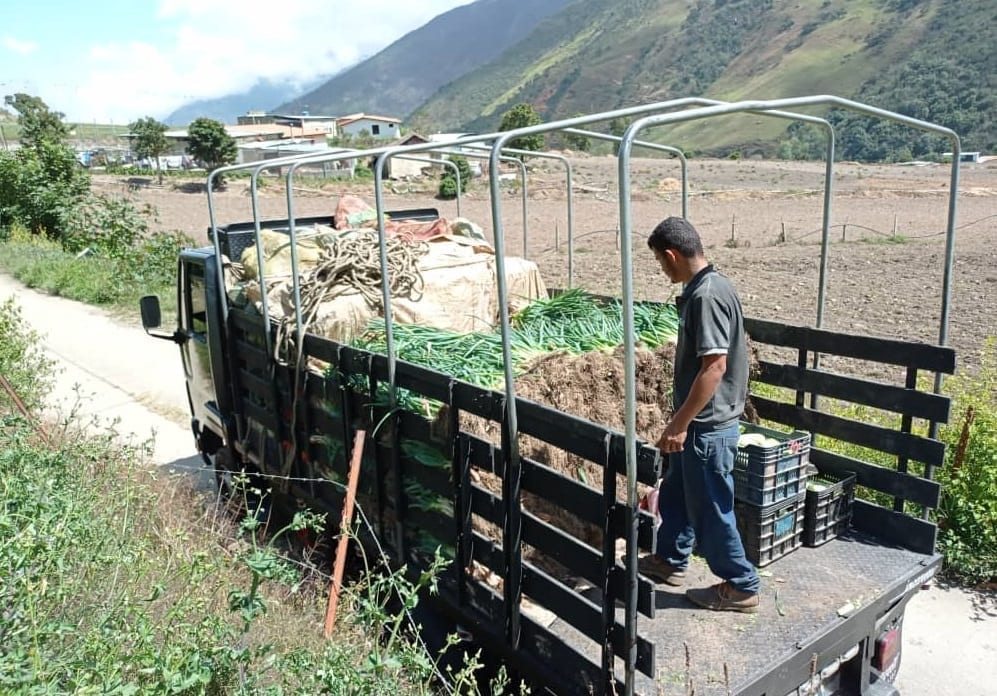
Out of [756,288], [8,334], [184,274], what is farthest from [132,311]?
[756,288]

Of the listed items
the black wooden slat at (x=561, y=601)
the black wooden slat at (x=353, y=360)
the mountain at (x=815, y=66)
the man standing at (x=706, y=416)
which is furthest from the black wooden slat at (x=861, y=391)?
the mountain at (x=815, y=66)

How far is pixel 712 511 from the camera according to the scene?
321 cm

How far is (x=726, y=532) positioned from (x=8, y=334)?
21.5 feet

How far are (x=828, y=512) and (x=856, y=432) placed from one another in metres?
0.47

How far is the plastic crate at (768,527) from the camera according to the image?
137 inches

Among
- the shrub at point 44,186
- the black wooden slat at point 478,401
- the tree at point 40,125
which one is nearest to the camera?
the black wooden slat at point 478,401

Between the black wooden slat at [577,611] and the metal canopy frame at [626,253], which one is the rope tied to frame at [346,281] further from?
the black wooden slat at [577,611]

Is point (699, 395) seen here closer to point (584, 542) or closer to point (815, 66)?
point (584, 542)

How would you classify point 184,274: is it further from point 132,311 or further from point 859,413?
point 132,311

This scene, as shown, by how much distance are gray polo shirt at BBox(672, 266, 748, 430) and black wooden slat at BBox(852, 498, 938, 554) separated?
105 centimetres

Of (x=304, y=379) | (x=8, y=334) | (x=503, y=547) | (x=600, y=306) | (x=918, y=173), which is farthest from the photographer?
(x=918, y=173)

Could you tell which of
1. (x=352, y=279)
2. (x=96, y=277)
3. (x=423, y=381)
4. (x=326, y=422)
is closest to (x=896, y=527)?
(x=423, y=381)

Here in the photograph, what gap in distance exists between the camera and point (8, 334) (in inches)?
276

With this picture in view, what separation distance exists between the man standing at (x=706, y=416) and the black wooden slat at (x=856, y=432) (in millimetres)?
964
